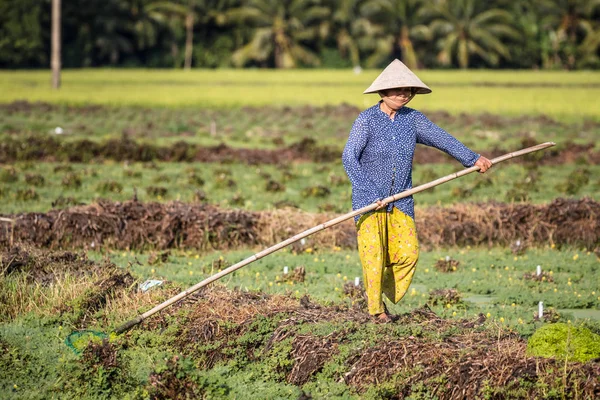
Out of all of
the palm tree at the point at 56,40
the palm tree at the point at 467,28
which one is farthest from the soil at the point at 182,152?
the palm tree at the point at 467,28

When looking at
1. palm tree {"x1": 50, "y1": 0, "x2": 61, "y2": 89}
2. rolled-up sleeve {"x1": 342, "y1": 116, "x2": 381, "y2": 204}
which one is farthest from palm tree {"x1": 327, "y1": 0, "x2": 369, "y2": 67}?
rolled-up sleeve {"x1": 342, "y1": 116, "x2": 381, "y2": 204}

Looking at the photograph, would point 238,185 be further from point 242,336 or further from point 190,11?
point 190,11

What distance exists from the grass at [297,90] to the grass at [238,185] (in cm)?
1457

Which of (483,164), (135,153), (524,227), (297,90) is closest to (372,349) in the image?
(483,164)

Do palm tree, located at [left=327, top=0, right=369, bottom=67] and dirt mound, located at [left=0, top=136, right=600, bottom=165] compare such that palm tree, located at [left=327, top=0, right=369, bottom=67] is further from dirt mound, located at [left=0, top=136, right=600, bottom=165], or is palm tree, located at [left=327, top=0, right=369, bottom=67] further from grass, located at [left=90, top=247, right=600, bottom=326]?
grass, located at [left=90, top=247, right=600, bottom=326]

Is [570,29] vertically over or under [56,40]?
Answer: over

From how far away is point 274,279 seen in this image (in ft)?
Answer: 30.9

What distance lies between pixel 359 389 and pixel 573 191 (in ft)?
33.8

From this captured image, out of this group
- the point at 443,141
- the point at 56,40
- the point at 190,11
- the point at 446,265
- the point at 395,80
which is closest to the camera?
the point at 395,80

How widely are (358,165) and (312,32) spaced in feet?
179

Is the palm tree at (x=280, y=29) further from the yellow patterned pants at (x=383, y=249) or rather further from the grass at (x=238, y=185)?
the yellow patterned pants at (x=383, y=249)

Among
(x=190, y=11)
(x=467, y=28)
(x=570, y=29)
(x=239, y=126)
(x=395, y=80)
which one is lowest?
(x=239, y=126)

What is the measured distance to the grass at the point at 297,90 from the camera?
1385 inches

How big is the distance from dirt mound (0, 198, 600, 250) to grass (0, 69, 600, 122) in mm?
20104
